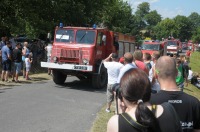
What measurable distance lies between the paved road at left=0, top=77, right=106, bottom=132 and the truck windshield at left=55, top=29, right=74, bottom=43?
76.0 inches

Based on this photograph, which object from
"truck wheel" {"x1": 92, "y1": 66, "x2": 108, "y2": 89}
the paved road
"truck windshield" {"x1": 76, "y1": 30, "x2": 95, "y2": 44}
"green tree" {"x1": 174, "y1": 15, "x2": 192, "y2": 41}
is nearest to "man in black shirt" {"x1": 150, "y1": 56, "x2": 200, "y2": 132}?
the paved road

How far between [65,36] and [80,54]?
4.25ft

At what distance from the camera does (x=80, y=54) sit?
13516 millimetres

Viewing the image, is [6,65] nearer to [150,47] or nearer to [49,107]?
[49,107]

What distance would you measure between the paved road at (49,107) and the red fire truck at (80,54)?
2.08ft

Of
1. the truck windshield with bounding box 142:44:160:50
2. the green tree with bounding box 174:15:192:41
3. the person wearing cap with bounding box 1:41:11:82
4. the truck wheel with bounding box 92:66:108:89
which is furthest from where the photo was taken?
the green tree with bounding box 174:15:192:41

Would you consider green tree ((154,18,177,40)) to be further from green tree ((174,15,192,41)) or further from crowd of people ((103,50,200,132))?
crowd of people ((103,50,200,132))

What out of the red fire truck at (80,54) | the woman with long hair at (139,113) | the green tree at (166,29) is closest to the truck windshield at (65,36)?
the red fire truck at (80,54)

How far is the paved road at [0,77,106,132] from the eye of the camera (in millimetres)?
7705

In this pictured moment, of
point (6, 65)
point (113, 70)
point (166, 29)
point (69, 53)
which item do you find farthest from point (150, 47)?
point (166, 29)

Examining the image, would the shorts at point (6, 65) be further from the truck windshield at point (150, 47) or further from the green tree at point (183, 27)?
the green tree at point (183, 27)

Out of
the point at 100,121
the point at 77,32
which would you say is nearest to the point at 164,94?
the point at 100,121

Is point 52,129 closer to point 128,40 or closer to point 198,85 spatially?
point 128,40

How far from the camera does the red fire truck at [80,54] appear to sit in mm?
13406
